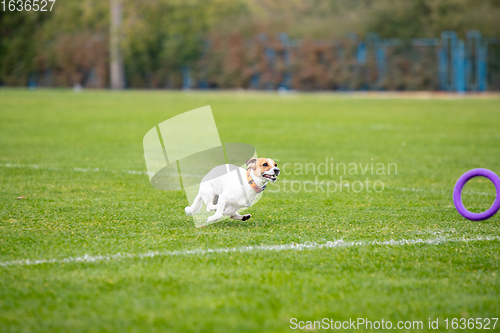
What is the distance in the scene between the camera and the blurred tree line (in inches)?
1590

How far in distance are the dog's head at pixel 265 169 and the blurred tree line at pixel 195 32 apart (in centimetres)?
3509

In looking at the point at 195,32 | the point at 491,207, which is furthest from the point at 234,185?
the point at 195,32

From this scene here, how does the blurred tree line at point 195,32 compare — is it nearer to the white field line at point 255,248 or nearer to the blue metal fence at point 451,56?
the blue metal fence at point 451,56

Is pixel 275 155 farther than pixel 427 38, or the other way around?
pixel 427 38

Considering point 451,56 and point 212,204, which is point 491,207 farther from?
point 451,56

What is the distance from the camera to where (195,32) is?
48.8m

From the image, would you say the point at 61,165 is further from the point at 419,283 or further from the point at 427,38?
the point at 427,38

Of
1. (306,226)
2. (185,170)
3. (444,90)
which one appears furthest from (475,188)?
(444,90)

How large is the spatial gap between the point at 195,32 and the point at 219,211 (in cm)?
4527

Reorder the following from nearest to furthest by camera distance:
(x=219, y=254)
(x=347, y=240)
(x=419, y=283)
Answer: (x=419, y=283), (x=219, y=254), (x=347, y=240)

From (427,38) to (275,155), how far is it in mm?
31233

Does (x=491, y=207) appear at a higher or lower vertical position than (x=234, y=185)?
lower

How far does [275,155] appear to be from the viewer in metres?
11.1

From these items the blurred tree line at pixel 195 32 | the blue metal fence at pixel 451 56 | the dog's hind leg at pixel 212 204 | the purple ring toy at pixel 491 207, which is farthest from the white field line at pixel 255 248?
the blurred tree line at pixel 195 32
